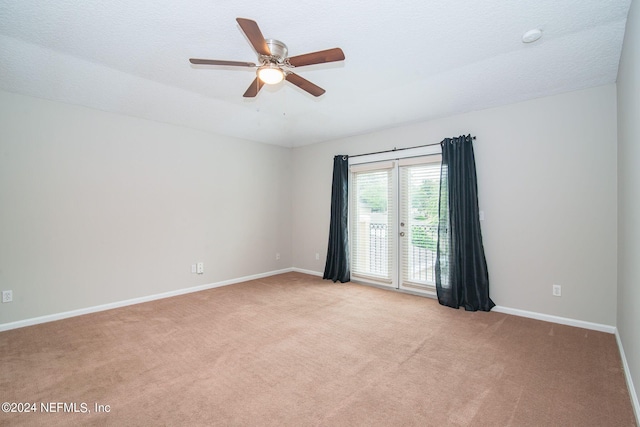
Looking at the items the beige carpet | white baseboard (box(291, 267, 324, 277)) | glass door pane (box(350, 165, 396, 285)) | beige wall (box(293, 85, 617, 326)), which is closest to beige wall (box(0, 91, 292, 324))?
the beige carpet

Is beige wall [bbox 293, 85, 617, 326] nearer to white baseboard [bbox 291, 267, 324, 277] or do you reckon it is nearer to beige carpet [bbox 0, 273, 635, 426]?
beige carpet [bbox 0, 273, 635, 426]

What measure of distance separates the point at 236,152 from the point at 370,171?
2469mm

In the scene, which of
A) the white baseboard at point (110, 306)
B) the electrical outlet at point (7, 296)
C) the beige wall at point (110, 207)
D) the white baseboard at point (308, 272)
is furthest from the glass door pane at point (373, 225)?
the electrical outlet at point (7, 296)

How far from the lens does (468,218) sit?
12.9 ft

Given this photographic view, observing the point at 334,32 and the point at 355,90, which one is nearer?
the point at 334,32

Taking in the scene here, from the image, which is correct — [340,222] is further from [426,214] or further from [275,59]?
[275,59]

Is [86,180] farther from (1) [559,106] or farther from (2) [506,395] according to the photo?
(1) [559,106]

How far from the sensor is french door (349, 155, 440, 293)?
4.44 m

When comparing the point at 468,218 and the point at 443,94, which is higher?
the point at 443,94

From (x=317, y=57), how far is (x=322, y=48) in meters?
0.66

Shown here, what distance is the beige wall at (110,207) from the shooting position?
333 cm

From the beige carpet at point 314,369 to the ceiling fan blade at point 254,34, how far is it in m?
2.43

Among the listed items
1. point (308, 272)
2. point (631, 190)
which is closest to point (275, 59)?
point (631, 190)

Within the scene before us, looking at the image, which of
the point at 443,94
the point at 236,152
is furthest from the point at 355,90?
the point at 236,152
